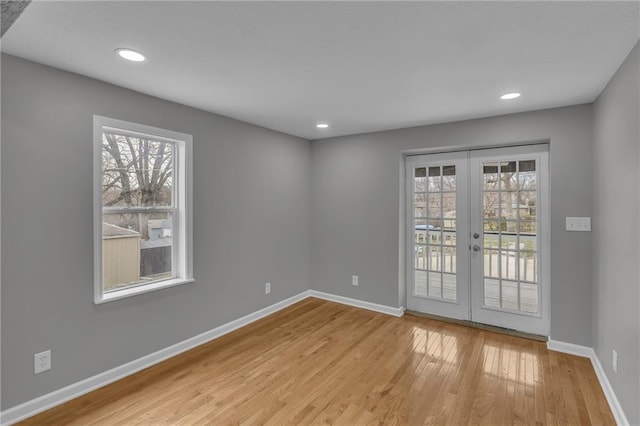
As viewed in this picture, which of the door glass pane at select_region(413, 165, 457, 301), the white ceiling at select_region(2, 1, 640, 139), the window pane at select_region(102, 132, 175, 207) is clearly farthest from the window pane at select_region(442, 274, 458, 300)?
the window pane at select_region(102, 132, 175, 207)

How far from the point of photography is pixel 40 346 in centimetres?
221

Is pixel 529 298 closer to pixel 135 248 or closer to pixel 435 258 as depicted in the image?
pixel 435 258

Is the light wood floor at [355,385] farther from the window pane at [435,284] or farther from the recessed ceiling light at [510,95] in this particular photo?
the recessed ceiling light at [510,95]

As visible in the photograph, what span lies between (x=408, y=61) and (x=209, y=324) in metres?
3.10

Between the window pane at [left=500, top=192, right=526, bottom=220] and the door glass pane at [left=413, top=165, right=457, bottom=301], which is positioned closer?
the window pane at [left=500, top=192, right=526, bottom=220]

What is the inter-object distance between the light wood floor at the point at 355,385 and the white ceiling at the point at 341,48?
242 centimetres

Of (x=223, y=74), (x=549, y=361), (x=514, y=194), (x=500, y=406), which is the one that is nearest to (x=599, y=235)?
(x=514, y=194)

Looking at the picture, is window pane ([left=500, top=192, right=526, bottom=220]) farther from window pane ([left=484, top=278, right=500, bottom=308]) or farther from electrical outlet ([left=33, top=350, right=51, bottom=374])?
electrical outlet ([left=33, top=350, right=51, bottom=374])

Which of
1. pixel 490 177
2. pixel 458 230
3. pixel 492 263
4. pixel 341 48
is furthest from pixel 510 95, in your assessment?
pixel 492 263

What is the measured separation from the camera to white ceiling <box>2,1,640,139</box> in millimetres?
1584

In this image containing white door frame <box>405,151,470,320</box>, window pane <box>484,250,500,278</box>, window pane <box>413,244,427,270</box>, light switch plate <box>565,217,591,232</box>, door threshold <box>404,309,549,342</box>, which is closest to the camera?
light switch plate <box>565,217,591,232</box>

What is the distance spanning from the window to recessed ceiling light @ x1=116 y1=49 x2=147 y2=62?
656 millimetres

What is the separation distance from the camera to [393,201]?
13.6ft

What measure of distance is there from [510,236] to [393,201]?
1384 mm
